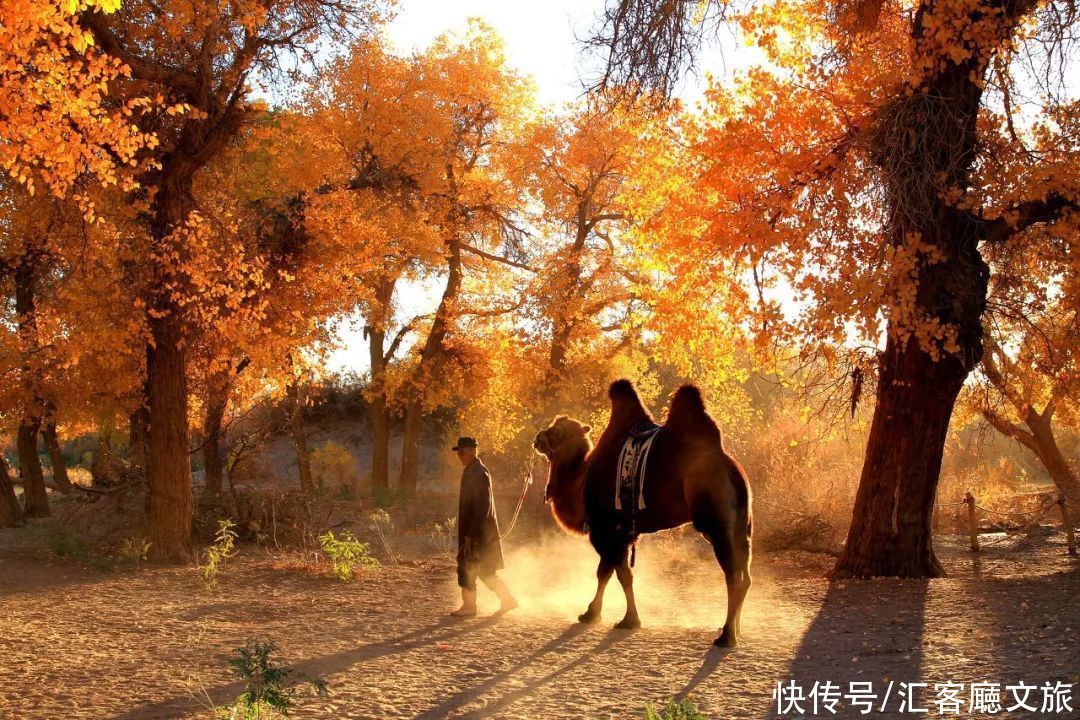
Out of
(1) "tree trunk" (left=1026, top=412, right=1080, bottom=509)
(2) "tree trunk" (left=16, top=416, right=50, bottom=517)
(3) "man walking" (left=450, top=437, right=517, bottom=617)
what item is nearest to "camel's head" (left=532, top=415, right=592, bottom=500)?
(3) "man walking" (left=450, top=437, right=517, bottom=617)

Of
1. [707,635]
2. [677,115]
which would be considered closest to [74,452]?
[677,115]

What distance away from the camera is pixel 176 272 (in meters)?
14.5

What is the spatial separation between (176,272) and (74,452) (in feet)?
143

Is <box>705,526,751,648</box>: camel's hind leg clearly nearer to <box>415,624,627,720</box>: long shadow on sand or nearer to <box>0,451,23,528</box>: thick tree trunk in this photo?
<box>415,624,627,720</box>: long shadow on sand

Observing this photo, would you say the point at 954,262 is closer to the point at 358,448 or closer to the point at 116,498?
the point at 116,498

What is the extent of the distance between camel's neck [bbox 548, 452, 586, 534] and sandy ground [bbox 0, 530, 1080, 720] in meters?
0.99

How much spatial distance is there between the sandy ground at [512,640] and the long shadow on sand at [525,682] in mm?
22

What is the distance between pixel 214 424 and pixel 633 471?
46.7 feet

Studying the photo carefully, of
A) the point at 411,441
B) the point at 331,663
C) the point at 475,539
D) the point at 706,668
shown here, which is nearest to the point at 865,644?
the point at 706,668

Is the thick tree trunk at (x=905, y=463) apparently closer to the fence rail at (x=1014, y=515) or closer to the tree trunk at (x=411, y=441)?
the fence rail at (x=1014, y=515)

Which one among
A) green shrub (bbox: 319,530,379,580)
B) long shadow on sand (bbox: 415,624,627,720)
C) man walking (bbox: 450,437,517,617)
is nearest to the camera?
long shadow on sand (bbox: 415,624,627,720)

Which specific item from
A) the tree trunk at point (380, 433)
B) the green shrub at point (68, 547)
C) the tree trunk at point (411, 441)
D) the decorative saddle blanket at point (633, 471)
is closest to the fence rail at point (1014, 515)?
the decorative saddle blanket at point (633, 471)

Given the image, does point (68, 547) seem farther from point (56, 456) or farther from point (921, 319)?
point (56, 456)

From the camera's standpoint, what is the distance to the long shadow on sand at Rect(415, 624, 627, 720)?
6660 mm
